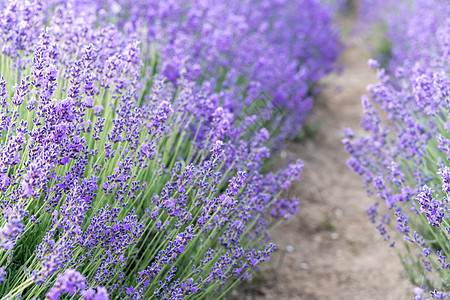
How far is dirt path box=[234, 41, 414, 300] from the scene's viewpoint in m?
2.87

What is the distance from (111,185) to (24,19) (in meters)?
0.96

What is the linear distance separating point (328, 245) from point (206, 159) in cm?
127

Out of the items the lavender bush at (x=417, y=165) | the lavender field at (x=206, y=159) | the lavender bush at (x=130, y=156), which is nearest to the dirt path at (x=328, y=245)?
the lavender field at (x=206, y=159)

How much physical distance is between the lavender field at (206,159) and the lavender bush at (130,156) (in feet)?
0.04

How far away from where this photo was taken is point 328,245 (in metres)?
3.38

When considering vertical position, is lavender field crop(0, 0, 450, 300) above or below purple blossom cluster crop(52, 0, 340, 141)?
below

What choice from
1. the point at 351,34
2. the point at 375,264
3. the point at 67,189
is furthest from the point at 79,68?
the point at 351,34

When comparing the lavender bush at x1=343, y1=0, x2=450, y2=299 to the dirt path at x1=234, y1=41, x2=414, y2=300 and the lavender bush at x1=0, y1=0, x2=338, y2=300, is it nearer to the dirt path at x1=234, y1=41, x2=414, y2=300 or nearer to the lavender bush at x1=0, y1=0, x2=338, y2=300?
the dirt path at x1=234, y1=41, x2=414, y2=300

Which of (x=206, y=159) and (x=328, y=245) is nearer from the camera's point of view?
(x=206, y=159)

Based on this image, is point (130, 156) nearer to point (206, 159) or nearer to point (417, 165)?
point (206, 159)

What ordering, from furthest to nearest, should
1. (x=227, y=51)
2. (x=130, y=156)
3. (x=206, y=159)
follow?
(x=227, y=51)
(x=206, y=159)
(x=130, y=156)

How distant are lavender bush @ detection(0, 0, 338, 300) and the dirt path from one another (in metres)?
0.52

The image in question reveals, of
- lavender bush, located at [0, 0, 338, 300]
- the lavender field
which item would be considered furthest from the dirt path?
lavender bush, located at [0, 0, 338, 300]

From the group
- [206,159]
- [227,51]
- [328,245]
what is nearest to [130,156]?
[206,159]
